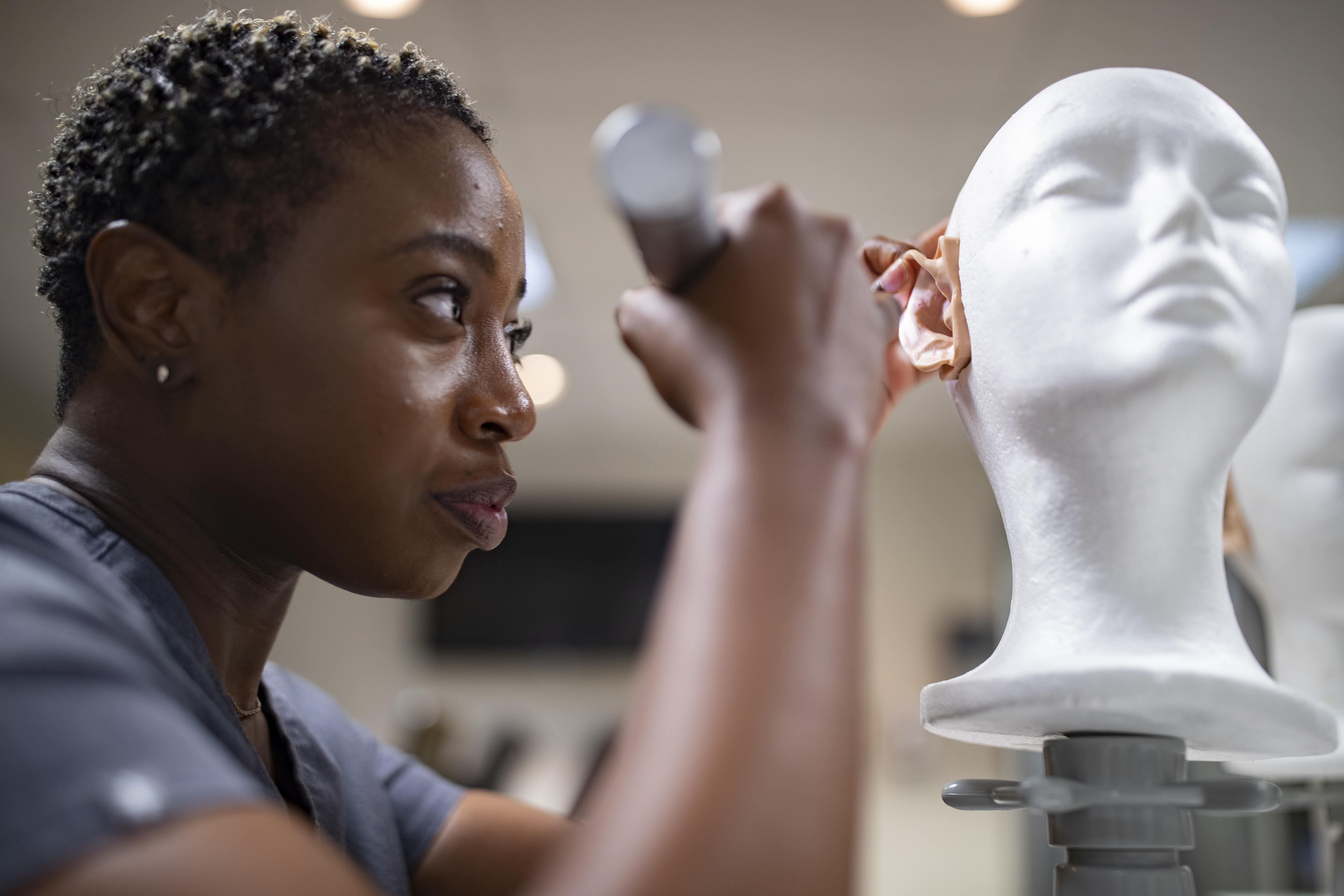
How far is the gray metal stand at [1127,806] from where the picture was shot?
0.56m

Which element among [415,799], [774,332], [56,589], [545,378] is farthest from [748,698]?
[545,378]

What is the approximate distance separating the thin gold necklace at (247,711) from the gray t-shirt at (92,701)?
0.36 ft

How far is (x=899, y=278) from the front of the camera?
0.71 meters

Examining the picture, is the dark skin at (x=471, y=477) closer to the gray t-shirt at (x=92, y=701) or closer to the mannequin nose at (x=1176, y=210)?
the gray t-shirt at (x=92, y=701)

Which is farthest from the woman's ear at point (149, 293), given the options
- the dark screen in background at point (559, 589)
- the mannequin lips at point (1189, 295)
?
the dark screen in background at point (559, 589)

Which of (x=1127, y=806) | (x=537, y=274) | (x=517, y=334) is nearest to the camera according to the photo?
(x=1127, y=806)

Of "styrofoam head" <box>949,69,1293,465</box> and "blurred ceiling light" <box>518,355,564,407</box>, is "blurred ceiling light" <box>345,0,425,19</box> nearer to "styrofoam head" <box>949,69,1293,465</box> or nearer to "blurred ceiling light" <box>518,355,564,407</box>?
"blurred ceiling light" <box>518,355,564,407</box>

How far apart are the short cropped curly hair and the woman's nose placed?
0.15 m

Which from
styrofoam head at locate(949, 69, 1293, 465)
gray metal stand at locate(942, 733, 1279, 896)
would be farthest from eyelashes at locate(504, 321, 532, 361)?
gray metal stand at locate(942, 733, 1279, 896)

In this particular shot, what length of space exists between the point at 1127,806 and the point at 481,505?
0.42 meters

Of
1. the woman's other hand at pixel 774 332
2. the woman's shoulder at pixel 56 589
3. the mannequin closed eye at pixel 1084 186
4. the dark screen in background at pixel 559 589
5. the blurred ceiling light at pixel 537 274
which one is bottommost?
the woman's shoulder at pixel 56 589

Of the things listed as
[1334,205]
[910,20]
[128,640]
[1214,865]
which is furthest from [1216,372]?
[1214,865]

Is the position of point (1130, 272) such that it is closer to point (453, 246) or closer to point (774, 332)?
point (774, 332)

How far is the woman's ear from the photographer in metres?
0.62
